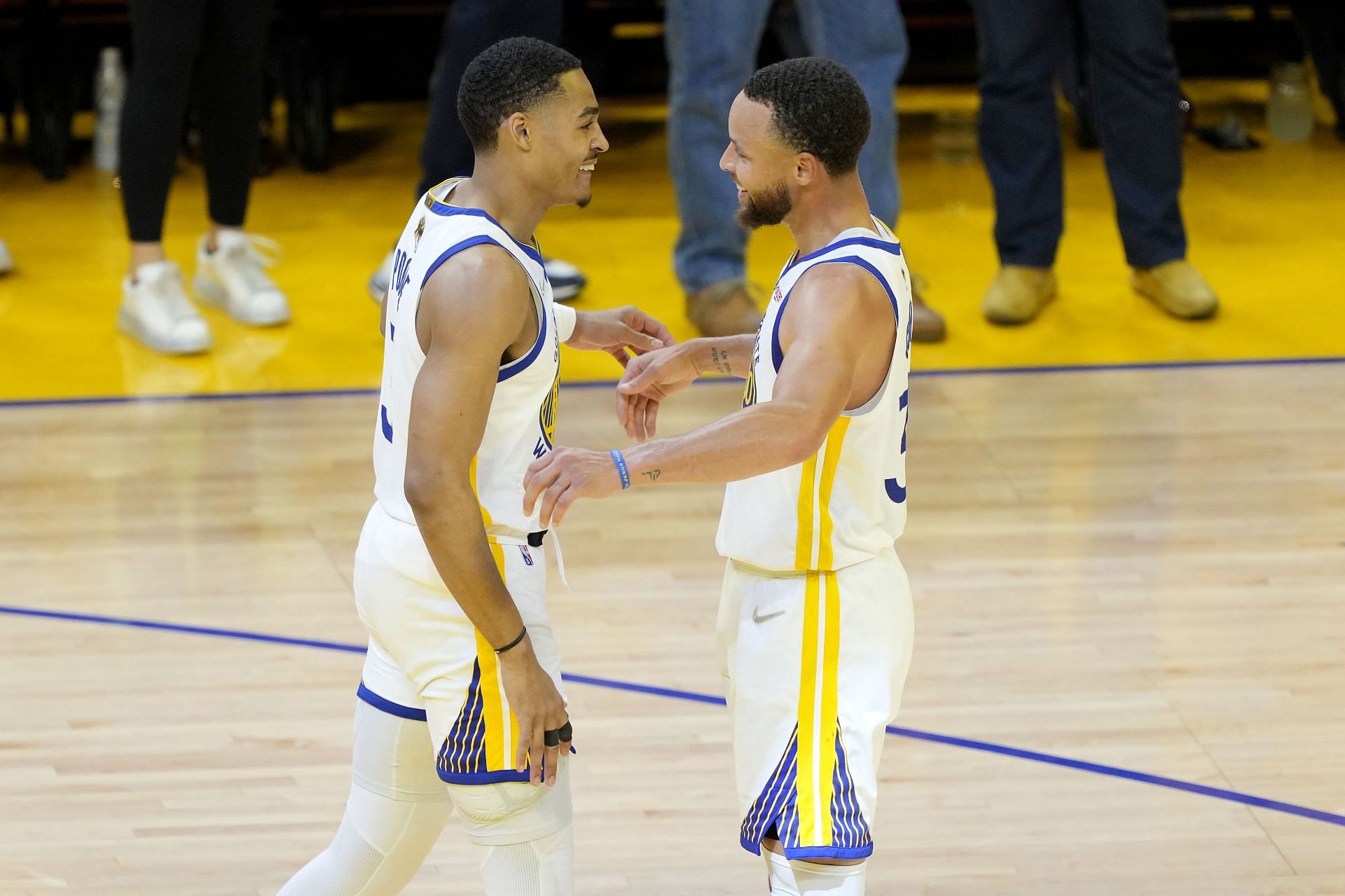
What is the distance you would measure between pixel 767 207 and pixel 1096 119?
340 cm

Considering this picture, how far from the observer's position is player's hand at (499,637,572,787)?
2.07 metres

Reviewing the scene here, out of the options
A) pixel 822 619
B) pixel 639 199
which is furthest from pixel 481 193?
pixel 639 199

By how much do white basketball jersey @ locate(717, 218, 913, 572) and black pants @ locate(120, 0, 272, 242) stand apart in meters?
3.06

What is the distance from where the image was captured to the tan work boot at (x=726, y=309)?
5148 millimetres

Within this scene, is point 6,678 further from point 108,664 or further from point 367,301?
point 367,301

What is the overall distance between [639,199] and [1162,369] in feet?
7.36

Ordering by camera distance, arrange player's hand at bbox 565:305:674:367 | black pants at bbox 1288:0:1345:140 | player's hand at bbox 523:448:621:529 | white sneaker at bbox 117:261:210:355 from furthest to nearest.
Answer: black pants at bbox 1288:0:1345:140 → white sneaker at bbox 117:261:210:355 → player's hand at bbox 565:305:674:367 → player's hand at bbox 523:448:621:529

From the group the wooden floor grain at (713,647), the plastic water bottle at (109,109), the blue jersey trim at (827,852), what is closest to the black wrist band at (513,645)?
the blue jersey trim at (827,852)

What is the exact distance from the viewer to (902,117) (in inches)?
295

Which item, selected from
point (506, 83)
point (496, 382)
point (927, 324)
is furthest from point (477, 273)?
point (927, 324)

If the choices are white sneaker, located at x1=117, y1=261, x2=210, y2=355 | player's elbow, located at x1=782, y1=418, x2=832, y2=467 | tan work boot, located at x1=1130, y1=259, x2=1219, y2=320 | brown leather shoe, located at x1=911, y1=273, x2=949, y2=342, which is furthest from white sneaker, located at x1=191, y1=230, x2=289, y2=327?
player's elbow, located at x1=782, y1=418, x2=832, y2=467

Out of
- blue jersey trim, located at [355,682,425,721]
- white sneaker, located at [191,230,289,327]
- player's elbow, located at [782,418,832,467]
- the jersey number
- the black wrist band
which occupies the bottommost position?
white sneaker, located at [191,230,289,327]

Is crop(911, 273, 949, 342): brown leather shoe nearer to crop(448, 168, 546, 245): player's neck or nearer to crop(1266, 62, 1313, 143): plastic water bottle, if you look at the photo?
crop(1266, 62, 1313, 143): plastic water bottle

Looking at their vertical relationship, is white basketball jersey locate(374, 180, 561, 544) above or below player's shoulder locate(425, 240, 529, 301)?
below
